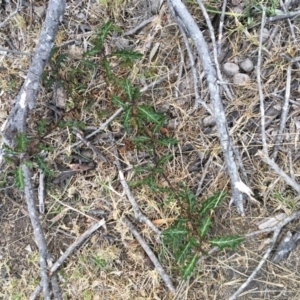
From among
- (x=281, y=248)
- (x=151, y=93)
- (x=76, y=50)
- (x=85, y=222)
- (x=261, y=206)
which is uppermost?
(x=76, y=50)

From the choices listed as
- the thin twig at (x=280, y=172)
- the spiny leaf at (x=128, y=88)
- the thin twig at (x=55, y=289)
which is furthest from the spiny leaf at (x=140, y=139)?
the thin twig at (x=55, y=289)

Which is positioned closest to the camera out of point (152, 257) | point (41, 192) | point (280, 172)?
point (280, 172)

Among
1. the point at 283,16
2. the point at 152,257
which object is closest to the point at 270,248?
the point at 152,257

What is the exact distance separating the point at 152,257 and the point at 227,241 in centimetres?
40

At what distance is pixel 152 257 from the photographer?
212 centimetres

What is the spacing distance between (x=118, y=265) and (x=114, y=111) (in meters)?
0.75

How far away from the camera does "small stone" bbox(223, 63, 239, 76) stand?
2041 millimetres

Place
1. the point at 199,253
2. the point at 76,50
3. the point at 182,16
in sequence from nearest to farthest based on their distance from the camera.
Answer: the point at 182,16, the point at 199,253, the point at 76,50

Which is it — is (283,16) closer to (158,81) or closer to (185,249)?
(158,81)

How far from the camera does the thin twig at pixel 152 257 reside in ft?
6.88

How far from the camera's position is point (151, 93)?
7.01 feet

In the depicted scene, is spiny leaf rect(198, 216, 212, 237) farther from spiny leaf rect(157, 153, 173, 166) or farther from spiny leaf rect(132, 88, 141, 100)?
spiny leaf rect(132, 88, 141, 100)

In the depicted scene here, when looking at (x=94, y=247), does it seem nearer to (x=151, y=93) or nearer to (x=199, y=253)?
(x=199, y=253)

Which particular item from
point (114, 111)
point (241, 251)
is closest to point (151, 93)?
point (114, 111)
